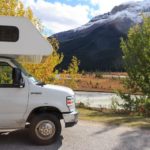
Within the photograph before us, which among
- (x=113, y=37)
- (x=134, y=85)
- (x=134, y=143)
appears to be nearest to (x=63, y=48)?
(x=113, y=37)

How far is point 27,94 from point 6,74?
1004mm

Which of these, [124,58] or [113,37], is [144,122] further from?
[113,37]

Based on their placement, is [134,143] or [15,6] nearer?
[134,143]

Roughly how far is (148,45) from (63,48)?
10409 centimetres

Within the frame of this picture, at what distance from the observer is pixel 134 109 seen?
19.1 m

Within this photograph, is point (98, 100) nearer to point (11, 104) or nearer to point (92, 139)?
point (92, 139)

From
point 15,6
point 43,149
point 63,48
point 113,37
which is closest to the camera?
point 43,149

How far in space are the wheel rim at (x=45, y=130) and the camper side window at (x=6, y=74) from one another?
4.03ft

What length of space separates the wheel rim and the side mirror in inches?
42.2

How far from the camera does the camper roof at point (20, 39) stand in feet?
31.0

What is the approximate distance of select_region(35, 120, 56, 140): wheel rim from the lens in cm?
984

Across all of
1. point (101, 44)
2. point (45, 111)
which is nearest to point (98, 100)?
point (45, 111)

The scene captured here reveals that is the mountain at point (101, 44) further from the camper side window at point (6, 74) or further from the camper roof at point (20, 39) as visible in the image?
the camper roof at point (20, 39)

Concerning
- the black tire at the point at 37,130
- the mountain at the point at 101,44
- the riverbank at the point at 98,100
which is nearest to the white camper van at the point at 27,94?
the black tire at the point at 37,130
